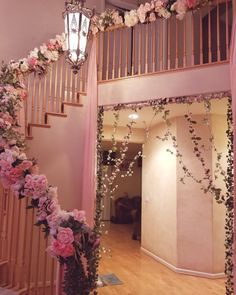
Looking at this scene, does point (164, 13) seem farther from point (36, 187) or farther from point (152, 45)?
point (36, 187)

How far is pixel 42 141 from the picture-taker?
13.7 feet

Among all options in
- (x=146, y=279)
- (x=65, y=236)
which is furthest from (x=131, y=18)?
(x=146, y=279)

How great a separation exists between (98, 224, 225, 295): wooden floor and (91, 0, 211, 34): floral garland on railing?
3.61 m

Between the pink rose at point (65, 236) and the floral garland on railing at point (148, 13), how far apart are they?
289 cm

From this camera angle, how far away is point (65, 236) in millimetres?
1940

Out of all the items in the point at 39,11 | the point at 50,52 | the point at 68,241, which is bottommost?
the point at 68,241

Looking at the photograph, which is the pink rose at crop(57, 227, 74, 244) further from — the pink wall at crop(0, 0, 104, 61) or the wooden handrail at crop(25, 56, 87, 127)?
the pink wall at crop(0, 0, 104, 61)

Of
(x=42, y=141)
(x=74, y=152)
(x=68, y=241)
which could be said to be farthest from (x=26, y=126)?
(x=68, y=241)

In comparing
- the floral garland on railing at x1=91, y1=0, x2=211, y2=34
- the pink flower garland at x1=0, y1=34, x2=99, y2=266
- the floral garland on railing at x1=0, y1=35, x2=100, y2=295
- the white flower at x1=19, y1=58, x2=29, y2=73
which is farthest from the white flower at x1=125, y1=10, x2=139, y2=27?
the floral garland on railing at x1=0, y1=35, x2=100, y2=295

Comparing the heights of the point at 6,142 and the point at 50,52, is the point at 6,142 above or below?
below

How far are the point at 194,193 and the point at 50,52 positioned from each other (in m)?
3.15

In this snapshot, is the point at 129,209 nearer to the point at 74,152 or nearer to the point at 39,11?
the point at 74,152

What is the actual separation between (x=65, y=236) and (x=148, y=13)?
3.07 meters

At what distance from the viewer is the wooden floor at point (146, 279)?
412 cm
